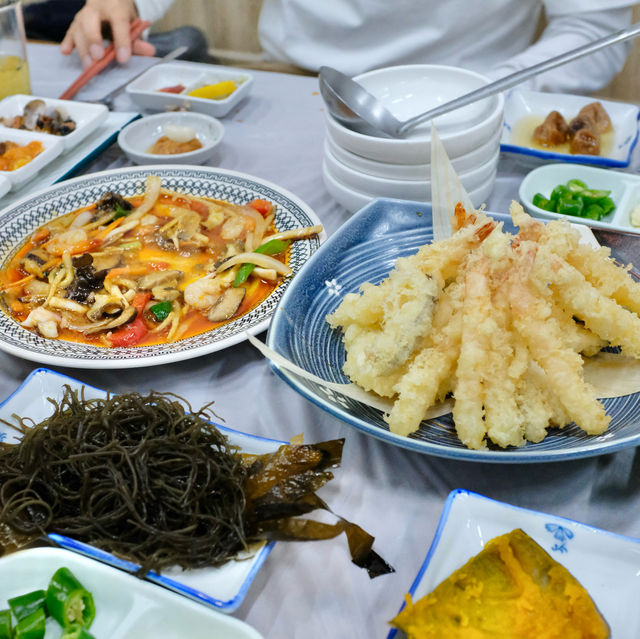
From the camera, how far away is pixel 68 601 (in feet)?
3.22

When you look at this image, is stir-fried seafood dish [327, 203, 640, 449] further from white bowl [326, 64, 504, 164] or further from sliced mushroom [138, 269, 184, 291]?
sliced mushroom [138, 269, 184, 291]

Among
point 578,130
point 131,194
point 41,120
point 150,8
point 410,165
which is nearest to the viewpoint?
point 410,165

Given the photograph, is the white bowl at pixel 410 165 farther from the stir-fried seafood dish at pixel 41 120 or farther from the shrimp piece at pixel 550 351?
the stir-fried seafood dish at pixel 41 120

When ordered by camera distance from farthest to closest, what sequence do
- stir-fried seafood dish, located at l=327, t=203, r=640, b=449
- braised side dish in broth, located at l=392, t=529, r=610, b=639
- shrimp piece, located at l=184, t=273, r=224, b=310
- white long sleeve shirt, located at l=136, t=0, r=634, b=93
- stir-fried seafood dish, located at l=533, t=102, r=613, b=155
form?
white long sleeve shirt, located at l=136, t=0, r=634, b=93, stir-fried seafood dish, located at l=533, t=102, r=613, b=155, shrimp piece, located at l=184, t=273, r=224, b=310, stir-fried seafood dish, located at l=327, t=203, r=640, b=449, braised side dish in broth, located at l=392, t=529, r=610, b=639

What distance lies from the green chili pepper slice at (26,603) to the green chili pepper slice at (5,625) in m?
0.01

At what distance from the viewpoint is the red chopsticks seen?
9.83 ft

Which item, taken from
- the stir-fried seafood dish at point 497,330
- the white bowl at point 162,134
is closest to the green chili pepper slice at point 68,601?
the stir-fried seafood dish at point 497,330

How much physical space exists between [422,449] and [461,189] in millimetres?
888

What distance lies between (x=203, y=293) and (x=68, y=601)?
95cm

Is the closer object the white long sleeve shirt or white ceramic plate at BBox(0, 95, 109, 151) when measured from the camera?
white ceramic plate at BBox(0, 95, 109, 151)

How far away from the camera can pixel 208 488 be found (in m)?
1.16

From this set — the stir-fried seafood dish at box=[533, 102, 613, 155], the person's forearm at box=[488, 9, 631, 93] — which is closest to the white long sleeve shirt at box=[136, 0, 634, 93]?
the person's forearm at box=[488, 9, 631, 93]

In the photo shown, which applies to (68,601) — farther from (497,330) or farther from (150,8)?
(150,8)

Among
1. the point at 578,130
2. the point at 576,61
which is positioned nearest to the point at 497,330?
the point at 578,130
